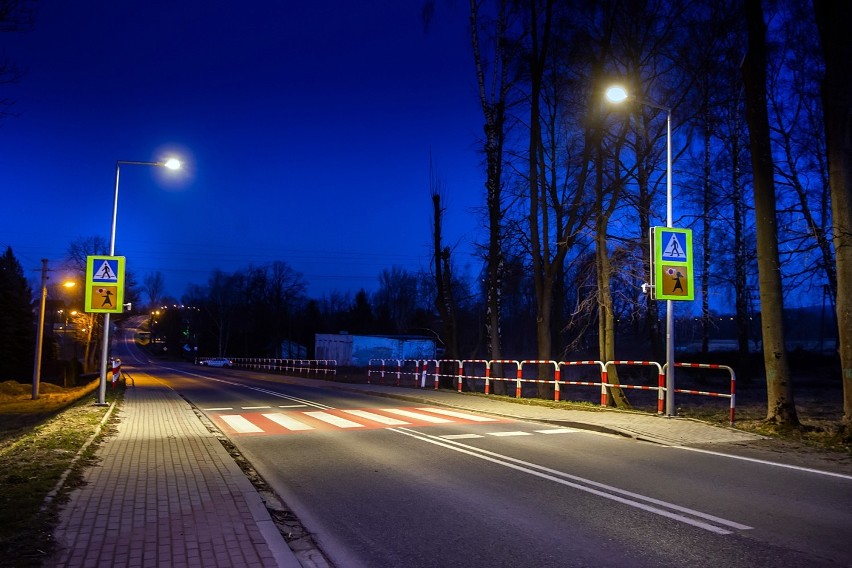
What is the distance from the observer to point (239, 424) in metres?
13.5

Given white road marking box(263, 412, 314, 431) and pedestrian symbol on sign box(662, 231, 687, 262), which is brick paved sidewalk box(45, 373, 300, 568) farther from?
pedestrian symbol on sign box(662, 231, 687, 262)

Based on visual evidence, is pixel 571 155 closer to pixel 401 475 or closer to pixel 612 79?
pixel 612 79

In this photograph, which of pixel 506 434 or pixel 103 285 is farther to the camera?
pixel 103 285

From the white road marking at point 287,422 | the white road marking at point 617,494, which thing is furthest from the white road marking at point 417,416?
the white road marking at point 617,494

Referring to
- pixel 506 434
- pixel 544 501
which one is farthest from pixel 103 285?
pixel 544 501

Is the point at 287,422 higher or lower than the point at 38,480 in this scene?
lower

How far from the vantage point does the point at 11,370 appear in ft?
165

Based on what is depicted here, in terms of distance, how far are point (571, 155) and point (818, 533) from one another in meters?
17.0

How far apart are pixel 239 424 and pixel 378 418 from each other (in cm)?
313

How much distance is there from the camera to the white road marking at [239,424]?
1249cm

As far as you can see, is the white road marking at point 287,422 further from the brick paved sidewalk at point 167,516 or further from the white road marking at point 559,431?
the white road marking at point 559,431

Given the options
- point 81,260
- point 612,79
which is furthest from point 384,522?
point 81,260

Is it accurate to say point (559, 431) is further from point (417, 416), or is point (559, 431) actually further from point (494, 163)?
point (494, 163)

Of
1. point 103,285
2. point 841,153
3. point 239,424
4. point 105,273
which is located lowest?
point 239,424
